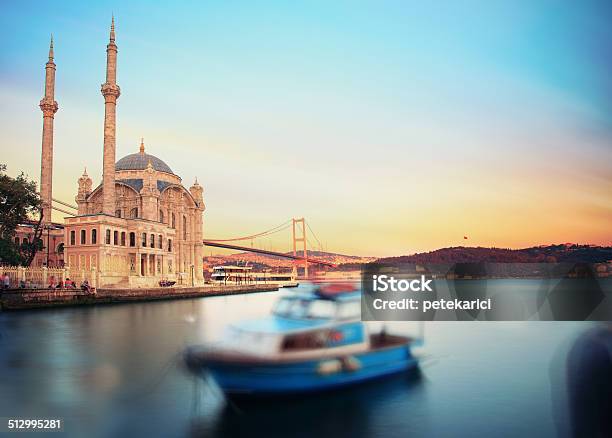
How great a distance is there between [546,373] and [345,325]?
10066 millimetres

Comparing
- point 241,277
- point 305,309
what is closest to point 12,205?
point 305,309

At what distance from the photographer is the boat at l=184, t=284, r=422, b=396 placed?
1147 cm

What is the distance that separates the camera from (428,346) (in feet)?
84.4

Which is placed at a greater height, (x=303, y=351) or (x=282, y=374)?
(x=303, y=351)

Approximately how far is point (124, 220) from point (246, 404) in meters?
51.3

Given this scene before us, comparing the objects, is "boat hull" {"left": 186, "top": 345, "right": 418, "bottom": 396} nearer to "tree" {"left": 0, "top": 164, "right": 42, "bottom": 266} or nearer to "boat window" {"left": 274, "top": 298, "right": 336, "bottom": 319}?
"boat window" {"left": 274, "top": 298, "right": 336, "bottom": 319}

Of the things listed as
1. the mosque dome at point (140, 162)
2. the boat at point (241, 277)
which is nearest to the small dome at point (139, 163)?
the mosque dome at point (140, 162)

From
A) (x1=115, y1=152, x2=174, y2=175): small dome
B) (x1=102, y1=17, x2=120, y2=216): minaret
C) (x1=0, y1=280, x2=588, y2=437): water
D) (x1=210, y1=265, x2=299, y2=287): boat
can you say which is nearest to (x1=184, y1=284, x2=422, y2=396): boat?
(x1=0, y1=280, x2=588, y2=437): water

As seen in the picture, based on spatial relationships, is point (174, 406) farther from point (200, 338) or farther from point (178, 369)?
point (200, 338)

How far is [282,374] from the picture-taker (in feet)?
37.9

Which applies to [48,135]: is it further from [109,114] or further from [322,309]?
[322,309]

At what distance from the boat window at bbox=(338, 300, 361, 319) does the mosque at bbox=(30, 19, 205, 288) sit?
40.1 meters

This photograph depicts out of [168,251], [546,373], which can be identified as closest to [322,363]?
[546,373]

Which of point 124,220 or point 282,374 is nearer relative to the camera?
point 282,374
